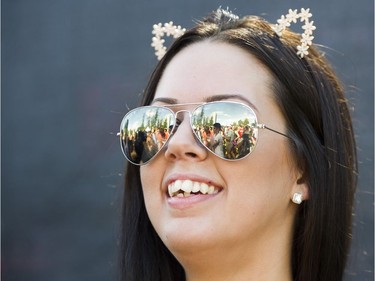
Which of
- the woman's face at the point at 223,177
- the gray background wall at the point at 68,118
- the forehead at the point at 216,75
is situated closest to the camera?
the woman's face at the point at 223,177

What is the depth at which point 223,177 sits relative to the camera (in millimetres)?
1991

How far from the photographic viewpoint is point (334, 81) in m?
2.31

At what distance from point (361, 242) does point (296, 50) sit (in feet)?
6.05

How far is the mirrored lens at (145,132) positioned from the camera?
2.12m

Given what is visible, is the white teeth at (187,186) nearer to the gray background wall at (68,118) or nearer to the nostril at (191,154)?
the nostril at (191,154)

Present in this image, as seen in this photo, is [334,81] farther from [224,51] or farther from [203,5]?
[203,5]

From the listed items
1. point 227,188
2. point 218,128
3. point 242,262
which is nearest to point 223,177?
point 227,188

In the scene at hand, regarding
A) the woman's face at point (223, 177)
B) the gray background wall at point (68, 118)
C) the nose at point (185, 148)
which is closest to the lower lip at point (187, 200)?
the woman's face at point (223, 177)

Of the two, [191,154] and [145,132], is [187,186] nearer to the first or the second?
[191,154]

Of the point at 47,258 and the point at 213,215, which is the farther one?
the point at 47,258

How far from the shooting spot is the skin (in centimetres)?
197

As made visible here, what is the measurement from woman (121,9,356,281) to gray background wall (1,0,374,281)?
6.23 ft

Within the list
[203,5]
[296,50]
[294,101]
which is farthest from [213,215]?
[203,5]

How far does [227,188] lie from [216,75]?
324 millimetres
